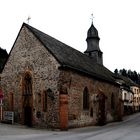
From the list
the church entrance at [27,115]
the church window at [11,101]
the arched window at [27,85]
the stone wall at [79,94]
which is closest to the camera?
the stone wall at [79,94]

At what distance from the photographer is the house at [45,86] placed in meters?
27.6

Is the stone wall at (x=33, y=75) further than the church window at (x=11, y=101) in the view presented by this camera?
No

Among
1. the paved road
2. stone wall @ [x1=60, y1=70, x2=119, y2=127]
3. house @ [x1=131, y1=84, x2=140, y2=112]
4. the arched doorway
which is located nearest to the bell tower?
stone wall @ [x1=60, y1=70, x2=119, y2=127]

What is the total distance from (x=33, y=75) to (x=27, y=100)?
2.59 m

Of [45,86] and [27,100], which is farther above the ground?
[45,86]

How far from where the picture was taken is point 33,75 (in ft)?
97.8

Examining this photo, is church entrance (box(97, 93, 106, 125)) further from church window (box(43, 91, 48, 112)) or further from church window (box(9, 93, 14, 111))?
church window (box(9, 93, 14, 111))

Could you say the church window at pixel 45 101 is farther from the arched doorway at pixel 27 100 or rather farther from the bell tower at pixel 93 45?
the bell tower at pixel 93 45

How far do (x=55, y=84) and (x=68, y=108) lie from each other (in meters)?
2.59

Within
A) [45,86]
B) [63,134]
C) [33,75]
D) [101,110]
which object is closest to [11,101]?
[33,75]

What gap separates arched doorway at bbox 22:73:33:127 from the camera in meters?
29.9

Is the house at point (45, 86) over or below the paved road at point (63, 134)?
over

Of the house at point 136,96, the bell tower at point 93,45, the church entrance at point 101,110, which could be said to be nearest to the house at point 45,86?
the church entrance at point 101,110

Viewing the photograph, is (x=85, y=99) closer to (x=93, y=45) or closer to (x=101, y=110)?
(x=101, y=110)
